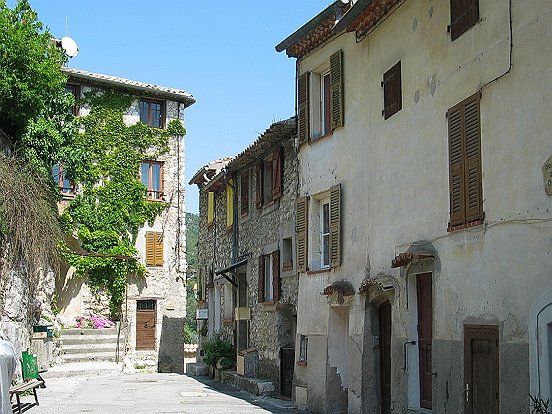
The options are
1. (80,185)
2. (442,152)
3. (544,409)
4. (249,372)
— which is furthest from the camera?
(80,185)

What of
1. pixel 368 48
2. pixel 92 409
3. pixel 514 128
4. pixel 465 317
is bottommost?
pixel 92 409

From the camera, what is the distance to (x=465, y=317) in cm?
959

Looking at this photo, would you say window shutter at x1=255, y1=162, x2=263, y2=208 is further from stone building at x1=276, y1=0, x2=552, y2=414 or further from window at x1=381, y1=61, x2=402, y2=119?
window at x1=381, y1=61, x2=402, y2=119

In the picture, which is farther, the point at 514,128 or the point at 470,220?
the point at 470,220

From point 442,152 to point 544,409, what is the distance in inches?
154

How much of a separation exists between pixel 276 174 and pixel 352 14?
7233 mm

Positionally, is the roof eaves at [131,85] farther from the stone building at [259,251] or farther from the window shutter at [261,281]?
the window shutter at [261,281]

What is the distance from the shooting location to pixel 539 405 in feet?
25.6

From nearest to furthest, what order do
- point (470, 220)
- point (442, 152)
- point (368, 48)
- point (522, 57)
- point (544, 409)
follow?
point (544, 409), point (522, 57), point (470, 220), point (442, 152), point (368, 48)

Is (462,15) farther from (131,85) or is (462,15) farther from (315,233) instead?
(131,85)

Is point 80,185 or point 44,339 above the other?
point 80,185

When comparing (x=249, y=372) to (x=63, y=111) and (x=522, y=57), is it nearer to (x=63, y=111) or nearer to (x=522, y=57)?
(x=63, y=111)

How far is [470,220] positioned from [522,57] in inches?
82.9

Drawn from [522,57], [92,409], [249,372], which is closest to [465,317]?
[522,57]
